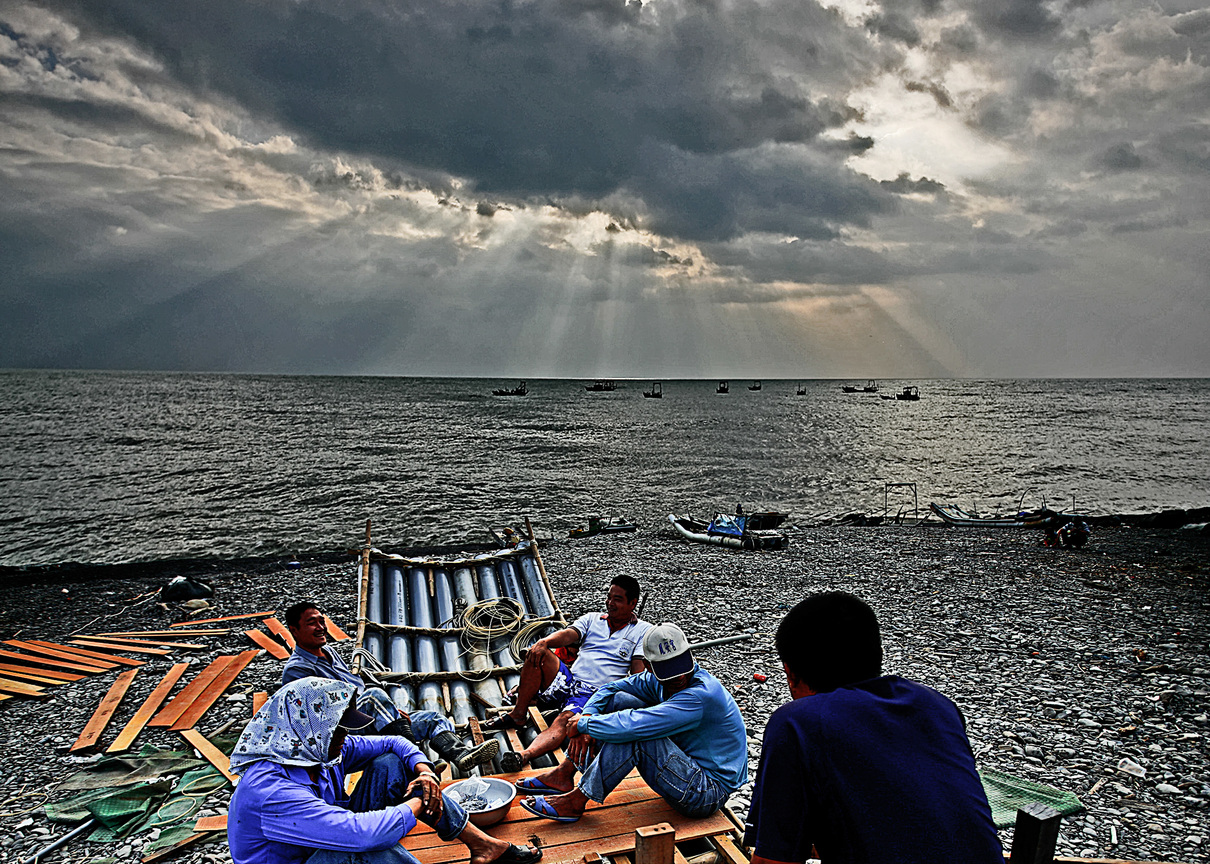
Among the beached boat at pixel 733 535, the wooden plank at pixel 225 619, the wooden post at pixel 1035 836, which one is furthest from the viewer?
the beached boat at pixel 733 535

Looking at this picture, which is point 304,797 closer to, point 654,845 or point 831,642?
point 654,845

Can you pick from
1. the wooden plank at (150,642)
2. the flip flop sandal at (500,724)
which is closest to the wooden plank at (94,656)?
the wooden plank at (150,642)

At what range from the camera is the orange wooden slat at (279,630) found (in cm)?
1209

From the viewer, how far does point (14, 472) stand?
39156 millimetres

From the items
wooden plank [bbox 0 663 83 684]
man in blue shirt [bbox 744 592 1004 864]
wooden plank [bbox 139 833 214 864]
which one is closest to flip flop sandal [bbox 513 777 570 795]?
wooden plank [bbox 139 833 214 864]

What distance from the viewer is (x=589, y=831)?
4852 mm

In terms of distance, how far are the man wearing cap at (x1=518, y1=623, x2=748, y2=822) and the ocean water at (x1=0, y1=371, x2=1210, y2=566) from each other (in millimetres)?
21284

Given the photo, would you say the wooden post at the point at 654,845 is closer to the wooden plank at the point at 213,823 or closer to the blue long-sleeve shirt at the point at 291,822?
the blue long-sleeve shirt at the point at 291,822

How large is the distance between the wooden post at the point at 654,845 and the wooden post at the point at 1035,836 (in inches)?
72.6

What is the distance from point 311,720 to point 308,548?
22.5 meters

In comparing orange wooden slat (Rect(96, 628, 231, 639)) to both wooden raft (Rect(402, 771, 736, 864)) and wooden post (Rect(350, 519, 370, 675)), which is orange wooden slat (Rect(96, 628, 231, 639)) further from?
wooden raft (Rect(402, 771, 736, 864))

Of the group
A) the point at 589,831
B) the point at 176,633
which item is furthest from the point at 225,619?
the point at 589,831

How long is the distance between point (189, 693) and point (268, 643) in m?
2.43

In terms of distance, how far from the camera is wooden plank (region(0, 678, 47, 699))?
9.64m
